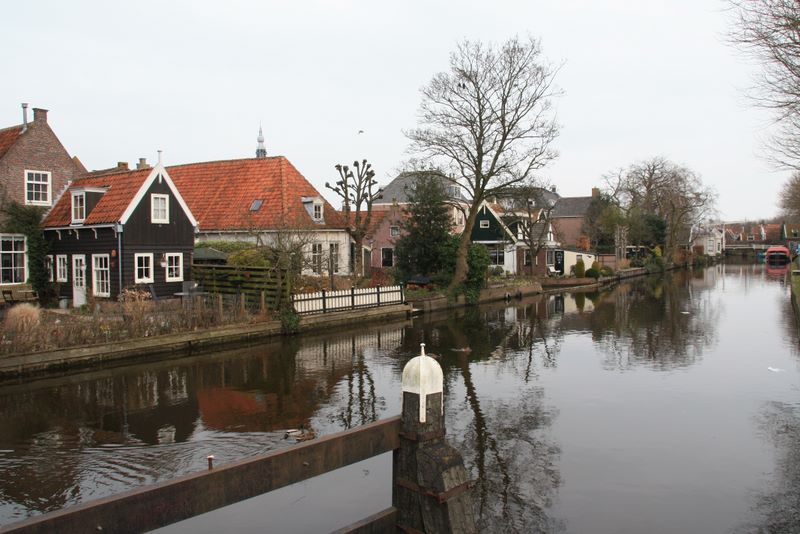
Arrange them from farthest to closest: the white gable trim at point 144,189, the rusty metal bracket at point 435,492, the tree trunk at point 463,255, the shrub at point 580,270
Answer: the shrub at point 580,270 → the tree trunk at point 463,255 → the white gable trim at point 144,189 → the rusty metal bracket at point 435,492

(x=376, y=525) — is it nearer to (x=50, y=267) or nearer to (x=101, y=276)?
(x=101, y=276)

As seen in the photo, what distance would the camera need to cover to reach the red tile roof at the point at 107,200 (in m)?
24.5

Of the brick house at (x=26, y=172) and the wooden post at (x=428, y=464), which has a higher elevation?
the brick house at (x=26, y=172)

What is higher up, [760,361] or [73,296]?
[73,296]

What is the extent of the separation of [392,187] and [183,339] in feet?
120

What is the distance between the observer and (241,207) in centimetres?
3356

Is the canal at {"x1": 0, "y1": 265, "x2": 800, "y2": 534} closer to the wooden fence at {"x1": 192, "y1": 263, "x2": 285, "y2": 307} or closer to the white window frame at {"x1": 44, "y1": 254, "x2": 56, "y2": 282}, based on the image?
the wooden fence at {"x1": 192, "y1": 263, "x2": 285, "y2": 307}

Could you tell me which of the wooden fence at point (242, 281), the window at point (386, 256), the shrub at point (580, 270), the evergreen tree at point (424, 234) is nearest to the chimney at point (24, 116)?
the wooden fence at point (242, 281)

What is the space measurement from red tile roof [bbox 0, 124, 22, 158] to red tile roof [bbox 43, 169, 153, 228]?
2788 millimetres

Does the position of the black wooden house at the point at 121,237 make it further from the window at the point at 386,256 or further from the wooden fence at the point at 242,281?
the window at the point at 386,256

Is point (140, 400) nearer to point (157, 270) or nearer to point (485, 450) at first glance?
point (485, 450)

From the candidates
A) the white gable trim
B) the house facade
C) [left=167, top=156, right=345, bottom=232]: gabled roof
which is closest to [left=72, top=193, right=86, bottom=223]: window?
the white gable trim

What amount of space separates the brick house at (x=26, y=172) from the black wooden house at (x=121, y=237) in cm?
129

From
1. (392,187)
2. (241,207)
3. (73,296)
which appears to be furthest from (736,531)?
(392,187)
